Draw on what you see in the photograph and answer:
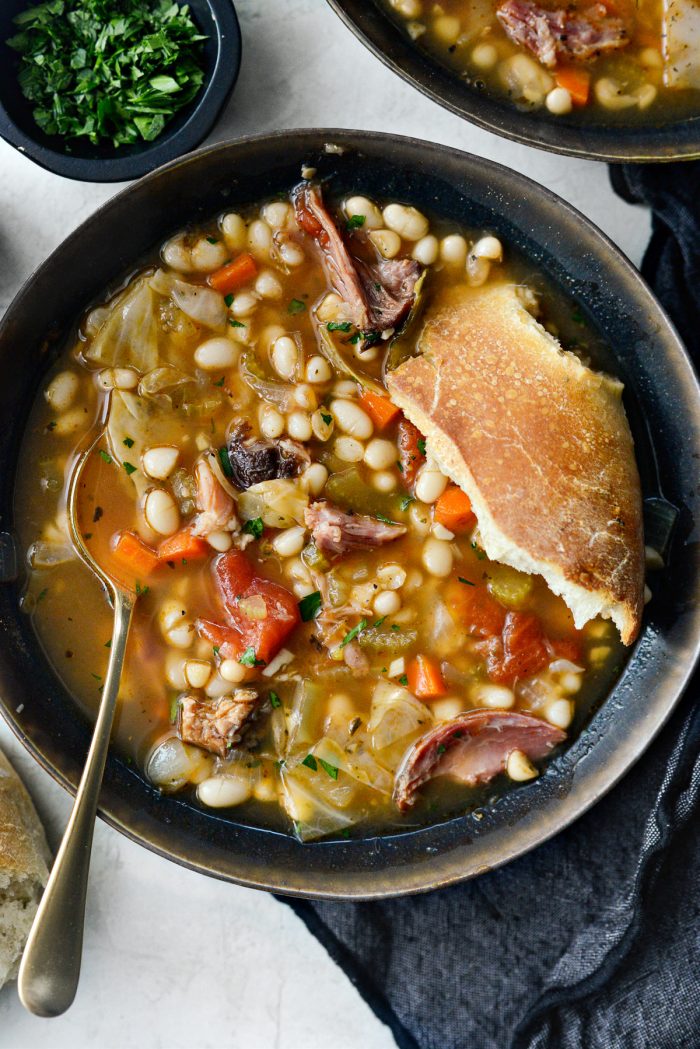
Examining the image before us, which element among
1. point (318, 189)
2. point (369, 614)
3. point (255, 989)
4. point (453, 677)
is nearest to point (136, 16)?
point (318, 189)

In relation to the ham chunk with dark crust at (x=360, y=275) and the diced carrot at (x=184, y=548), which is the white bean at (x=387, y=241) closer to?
the ham chunk with dark crust at (x=360, y=275)

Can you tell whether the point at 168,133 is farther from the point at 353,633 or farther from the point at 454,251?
the point at 353,633

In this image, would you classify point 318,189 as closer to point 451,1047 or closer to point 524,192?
point 524,192

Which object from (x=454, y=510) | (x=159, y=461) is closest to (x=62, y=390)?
(x=159, y=461)

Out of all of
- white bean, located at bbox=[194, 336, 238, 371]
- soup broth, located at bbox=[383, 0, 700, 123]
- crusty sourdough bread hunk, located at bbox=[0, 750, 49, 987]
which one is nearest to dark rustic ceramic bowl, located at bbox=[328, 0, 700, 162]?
soup broth, located at bbox=[383, 0, 700, 123]

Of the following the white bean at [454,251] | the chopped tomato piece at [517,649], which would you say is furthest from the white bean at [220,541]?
the white bean at [454,251]

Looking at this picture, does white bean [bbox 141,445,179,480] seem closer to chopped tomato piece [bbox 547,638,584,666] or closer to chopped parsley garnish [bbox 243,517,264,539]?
chopped parsley garnish [bbox 243,517,264,539]
